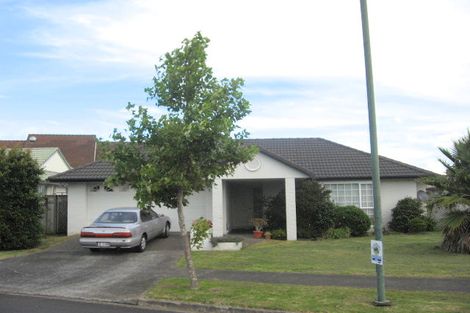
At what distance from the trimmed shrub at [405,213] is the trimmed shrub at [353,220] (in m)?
1.92

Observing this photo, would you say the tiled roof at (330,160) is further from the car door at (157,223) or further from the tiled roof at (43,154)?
the tiled roof at (43,154)

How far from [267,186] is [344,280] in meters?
14.4

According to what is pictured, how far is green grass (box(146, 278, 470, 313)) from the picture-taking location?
893 centimetres

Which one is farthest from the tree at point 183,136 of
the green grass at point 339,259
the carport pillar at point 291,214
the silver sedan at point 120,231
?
the carport pillar at point 291,214

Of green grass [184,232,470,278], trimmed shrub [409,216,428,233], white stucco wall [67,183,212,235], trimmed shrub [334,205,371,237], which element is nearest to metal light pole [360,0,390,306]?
green grass [184,232,470,278]

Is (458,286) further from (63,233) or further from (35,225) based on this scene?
(63,233)

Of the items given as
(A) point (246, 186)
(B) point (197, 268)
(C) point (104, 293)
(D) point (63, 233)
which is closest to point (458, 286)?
(B) point (197, 268)

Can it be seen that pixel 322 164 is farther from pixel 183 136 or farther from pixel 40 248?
pixel 183 136

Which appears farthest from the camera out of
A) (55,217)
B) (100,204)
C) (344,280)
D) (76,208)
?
(55,217)

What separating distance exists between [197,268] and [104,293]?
10.7 feet

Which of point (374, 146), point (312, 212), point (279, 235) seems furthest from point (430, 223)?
point (374, 146)

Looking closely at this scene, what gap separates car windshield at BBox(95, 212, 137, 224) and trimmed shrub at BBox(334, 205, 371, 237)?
8.86 m

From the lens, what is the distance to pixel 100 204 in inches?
918

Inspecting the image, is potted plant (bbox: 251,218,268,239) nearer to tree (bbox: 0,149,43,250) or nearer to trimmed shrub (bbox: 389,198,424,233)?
trimmed shrub (bbox: 389,198,424,233)
